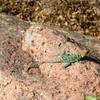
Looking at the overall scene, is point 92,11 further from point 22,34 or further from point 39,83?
point 39,83

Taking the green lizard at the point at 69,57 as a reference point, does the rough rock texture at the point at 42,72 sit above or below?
below

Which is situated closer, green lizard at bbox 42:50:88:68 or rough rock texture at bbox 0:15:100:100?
rough rock texture at bbox 0:15:100:100

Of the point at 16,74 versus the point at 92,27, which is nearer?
the point at 16,74

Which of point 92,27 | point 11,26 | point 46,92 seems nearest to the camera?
point 46,92

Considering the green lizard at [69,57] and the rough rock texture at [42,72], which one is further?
the green lizard at [69,57]

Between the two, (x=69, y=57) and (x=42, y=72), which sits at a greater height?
(x=69, y=57)

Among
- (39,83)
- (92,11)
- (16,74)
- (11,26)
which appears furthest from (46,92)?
(92,11)

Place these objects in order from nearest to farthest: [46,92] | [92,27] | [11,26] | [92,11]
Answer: [46,92] < [11,26] < [92,27] < [92,11]

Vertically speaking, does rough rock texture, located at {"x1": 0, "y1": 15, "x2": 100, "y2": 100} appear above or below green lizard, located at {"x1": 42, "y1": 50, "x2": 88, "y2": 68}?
below
